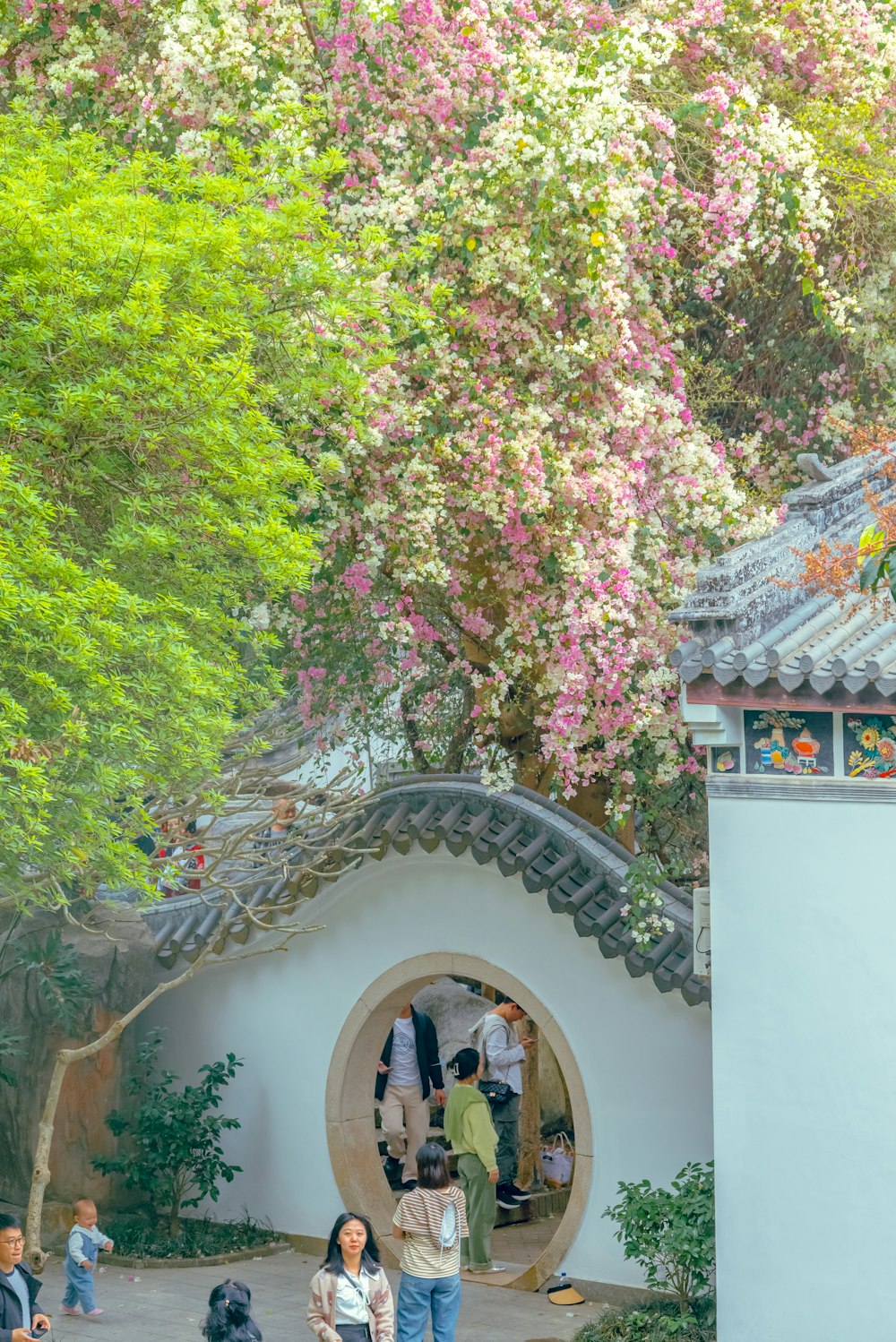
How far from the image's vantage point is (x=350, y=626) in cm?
1145

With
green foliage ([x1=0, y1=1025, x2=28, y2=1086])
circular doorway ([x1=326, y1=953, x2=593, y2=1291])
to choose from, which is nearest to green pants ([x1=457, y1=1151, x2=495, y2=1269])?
circular doorway ([x1=326, y1=953, x2=593, y2=1291])

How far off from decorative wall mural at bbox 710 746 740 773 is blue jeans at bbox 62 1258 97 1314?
5038mm

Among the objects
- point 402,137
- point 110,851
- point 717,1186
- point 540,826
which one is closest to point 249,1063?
point 540,826

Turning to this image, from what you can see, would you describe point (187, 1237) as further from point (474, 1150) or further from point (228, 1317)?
point (228, 1317)

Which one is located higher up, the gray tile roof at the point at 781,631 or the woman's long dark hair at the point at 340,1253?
the gray tile roof at the point at 781,631

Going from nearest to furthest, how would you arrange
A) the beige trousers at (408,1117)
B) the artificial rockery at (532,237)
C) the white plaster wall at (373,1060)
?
the artificial rockery at (532,237), the white plaster wall at (373,1060), the beige trousers at (408,1117)

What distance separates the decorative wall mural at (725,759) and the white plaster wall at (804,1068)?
17 cm

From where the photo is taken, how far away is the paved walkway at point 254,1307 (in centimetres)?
1016

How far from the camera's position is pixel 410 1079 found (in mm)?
12938

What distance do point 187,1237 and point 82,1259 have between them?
1781 mm

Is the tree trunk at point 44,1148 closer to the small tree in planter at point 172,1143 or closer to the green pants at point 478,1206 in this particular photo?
the small tree in planter at point 172,1143

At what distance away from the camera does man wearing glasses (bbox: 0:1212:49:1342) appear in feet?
25.4

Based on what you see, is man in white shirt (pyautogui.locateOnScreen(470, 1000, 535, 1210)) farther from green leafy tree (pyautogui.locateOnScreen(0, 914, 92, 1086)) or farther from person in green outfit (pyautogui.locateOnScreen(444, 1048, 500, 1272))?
green leafy tree (pyautogui.locateOnScreen(0, 914, 92, 1086))

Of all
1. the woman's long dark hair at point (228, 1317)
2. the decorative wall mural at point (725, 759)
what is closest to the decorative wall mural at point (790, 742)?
the decorative wall mural at point (725, 759)
